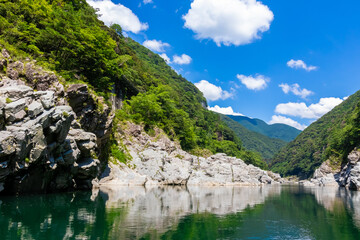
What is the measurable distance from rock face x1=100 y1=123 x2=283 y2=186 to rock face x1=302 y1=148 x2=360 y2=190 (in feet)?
80.7

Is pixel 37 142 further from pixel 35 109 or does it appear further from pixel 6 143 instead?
pixel 6 143

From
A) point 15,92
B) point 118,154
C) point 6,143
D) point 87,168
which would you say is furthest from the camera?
point 118,154

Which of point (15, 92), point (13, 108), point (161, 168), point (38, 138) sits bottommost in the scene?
point (161, 168)

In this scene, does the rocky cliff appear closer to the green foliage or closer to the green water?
the green water

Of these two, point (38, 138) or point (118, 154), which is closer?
point (38, 138)

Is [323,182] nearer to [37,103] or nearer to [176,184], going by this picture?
[176,184]

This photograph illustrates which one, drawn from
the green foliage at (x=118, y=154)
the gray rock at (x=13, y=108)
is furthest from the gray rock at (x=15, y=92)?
the green foliage at (x=118, y=154)

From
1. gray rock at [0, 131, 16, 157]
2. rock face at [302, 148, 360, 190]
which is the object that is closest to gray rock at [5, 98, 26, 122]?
gray rock at [0, 131, 16, 157]

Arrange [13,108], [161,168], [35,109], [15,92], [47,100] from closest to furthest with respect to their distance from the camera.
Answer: [13,108] < [15,92] < [35,109] < [47,100] < [161,168]

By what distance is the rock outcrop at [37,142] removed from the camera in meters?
18.2

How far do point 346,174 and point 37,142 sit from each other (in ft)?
257

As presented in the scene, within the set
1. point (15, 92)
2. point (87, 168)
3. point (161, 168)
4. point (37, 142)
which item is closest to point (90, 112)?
point (87, 168)

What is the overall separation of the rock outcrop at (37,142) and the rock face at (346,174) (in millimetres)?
57448

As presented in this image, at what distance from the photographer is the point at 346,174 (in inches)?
2781
